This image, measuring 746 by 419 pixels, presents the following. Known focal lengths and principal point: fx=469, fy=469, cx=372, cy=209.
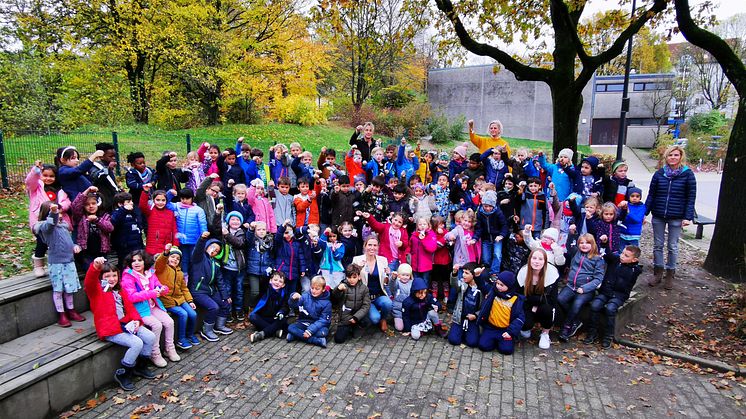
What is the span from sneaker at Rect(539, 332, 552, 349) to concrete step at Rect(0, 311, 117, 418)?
5.40m

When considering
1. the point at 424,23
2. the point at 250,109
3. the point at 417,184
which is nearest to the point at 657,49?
the point at 250,109

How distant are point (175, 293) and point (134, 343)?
0.99 meters

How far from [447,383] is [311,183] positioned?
15.0ft

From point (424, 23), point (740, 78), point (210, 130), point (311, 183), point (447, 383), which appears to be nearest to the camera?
point (447, 383)

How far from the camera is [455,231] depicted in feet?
25.3

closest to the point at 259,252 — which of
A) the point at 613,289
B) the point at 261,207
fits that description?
the point at 261,207

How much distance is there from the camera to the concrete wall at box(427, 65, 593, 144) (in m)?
33.0

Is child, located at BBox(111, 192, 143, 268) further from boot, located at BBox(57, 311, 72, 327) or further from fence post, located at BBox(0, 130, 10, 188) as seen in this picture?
fence post, located at BBox(0, 130, 10, 188)

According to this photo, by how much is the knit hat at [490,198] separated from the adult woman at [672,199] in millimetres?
2702

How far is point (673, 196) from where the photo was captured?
7.86 m

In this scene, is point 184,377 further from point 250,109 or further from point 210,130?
point 250,109

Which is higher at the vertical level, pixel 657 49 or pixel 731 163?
pixel 657 49

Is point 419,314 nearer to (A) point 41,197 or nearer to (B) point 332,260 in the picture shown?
(B) point 332,260

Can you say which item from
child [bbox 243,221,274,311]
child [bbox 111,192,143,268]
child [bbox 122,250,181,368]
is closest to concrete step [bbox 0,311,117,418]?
child [bbox 122,250,181,368]
